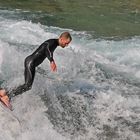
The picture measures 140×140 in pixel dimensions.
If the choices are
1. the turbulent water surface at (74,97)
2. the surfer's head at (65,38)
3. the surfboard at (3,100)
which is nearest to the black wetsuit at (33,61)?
the surfboard at (3,100)

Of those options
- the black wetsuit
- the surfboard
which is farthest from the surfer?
the surfboard

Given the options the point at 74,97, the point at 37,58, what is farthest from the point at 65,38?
the point at 74,97

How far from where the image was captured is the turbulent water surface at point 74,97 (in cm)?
1180

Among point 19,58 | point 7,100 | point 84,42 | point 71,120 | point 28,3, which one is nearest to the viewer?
point 7,100

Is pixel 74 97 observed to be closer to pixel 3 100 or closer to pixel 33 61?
pixel 33 61

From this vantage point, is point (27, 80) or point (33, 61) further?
point (33, 61)

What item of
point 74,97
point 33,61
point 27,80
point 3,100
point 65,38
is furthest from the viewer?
point 74,97

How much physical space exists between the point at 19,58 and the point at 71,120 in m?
3.88

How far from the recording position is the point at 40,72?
1488 centimetres

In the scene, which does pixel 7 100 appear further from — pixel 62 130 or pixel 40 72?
pixel 40 72

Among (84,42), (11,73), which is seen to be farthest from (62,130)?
(84,42)

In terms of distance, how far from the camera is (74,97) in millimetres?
13305

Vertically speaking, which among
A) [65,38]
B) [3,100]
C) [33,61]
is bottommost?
[3,100]

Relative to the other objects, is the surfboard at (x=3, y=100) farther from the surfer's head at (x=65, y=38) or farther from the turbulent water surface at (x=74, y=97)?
the surfer's head at (x=65, y=38)
